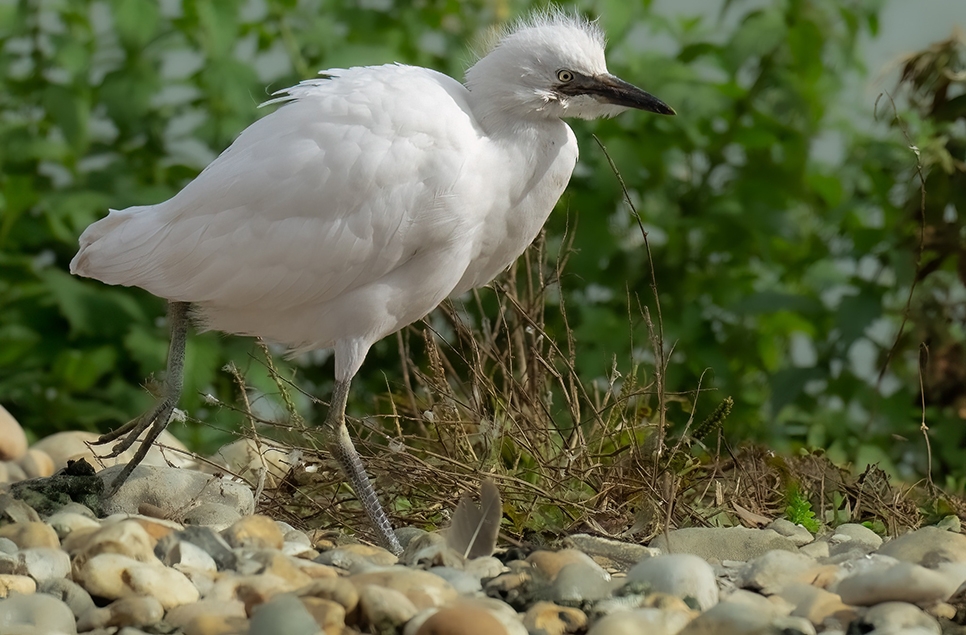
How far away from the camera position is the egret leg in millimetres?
3189

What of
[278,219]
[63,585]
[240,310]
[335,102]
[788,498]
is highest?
[335,102]

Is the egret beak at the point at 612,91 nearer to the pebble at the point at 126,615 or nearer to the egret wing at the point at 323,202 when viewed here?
the egret wing at the point at 323,202

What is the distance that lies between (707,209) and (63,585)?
3576 mm

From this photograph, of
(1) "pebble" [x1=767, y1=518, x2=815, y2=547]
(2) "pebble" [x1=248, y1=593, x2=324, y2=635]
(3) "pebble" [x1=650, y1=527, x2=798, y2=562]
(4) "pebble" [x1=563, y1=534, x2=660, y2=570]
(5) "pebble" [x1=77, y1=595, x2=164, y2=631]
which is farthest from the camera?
(1) "pebble" [x1=767, y1=518, x2=815, y2=547]

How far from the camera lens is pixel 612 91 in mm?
3158

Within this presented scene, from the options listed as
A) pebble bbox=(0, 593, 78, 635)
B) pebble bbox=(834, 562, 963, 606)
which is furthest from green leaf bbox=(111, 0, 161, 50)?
pebble bbox=(834, 562, 963, 606)

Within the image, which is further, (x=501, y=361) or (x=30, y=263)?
(x=30, y=263)

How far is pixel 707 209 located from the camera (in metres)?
5.40

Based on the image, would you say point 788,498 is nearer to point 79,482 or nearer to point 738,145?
point 79,482

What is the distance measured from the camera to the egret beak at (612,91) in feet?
10.3

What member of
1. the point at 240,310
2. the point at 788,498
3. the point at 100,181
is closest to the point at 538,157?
the point at 240,310

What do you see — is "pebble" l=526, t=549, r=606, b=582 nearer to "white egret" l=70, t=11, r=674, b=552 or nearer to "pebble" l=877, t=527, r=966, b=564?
"white egret" l=70, t=11, r=674, b=552

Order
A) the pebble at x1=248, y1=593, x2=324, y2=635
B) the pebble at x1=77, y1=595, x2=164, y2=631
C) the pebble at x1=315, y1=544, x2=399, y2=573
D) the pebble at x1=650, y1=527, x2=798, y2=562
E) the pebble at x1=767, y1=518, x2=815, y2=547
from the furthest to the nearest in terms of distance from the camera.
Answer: the pebble at x1=767, y1=518, x2=815, y2=547
the pebble at x1=650, y1=527, x2=798, y2=562
the pebble at x1=315, y1=544, x2=399, y2=573
the pebble at x1=77, y1=595, x2=164, y2=631
the pebble at x1=248, y1=593, x2=324, y2=635

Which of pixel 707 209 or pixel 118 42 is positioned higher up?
pixel 118 42
